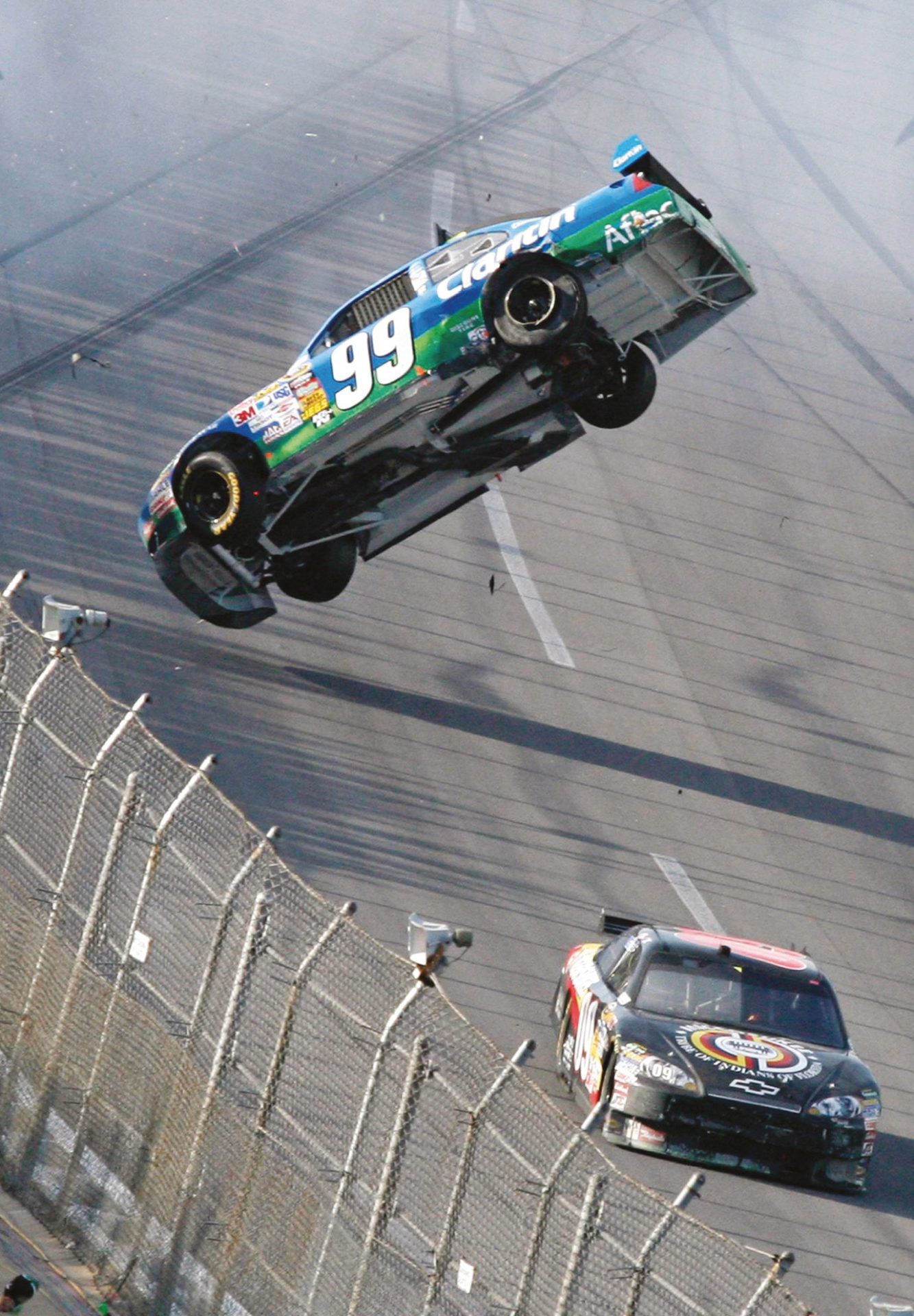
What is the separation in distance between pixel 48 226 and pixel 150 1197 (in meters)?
17.0

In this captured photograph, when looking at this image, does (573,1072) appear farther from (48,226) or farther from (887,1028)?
(48,226)

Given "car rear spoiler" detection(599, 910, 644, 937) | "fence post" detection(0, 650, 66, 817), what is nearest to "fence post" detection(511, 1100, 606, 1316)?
"fence post" detection(0, 650, 66, 817)

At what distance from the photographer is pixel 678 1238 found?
6074mm

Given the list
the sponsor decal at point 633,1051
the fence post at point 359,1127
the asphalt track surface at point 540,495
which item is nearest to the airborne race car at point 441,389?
the asphalt track surface at point 540,495

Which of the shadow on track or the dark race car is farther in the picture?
the shadow on track

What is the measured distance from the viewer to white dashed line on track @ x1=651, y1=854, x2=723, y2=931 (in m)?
13.7

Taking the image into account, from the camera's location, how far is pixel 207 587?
15094 mm

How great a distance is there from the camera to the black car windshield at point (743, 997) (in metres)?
11.0

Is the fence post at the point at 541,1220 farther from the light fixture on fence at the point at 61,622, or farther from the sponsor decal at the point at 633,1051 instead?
the sponsor decal at the point at 633,1051

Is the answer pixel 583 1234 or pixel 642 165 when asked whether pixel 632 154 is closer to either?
pixel 642 165

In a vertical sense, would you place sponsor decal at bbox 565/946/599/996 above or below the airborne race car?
below

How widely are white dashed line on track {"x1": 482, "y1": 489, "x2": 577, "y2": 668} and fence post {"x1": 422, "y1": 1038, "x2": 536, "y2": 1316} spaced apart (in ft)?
33.0

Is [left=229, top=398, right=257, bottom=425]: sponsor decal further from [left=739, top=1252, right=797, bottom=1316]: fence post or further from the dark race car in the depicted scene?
[left=739, top=1252, right=797, bottom=1316]: fence post

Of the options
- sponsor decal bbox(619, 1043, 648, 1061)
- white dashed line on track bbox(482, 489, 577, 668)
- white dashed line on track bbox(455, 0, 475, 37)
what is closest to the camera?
sponsor decal bbox(619, 1043, 648, 1061)
